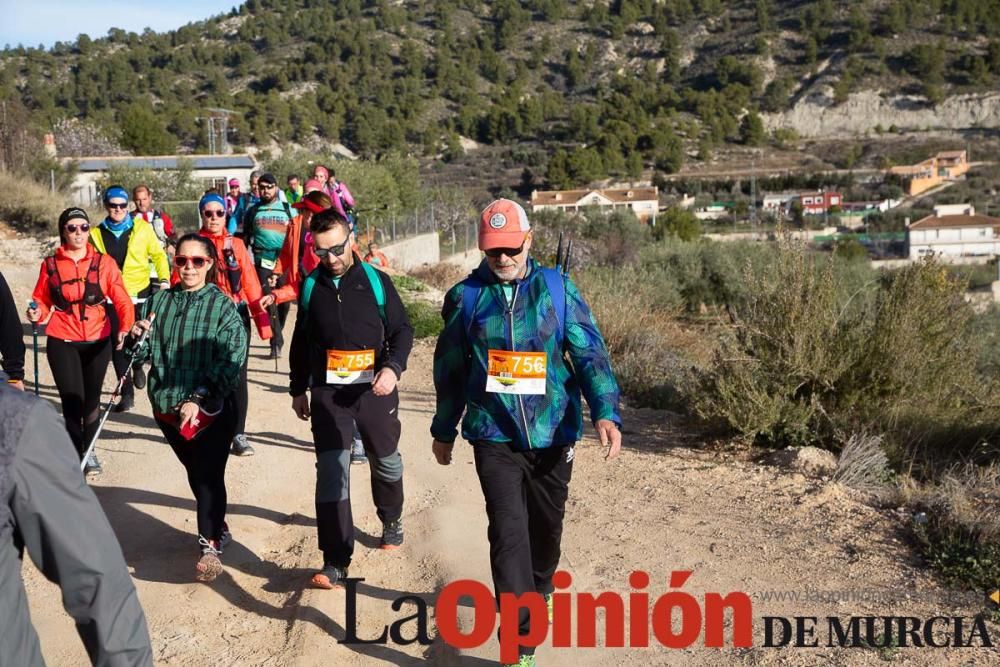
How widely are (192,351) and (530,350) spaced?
198cm

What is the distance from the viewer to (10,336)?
5.65 m

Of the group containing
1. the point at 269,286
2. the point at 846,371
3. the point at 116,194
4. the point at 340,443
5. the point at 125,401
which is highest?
the point at 116,194

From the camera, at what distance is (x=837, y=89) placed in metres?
97.1

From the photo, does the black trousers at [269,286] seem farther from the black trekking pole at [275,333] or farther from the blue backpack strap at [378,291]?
the blue backpack strap at [378,291]

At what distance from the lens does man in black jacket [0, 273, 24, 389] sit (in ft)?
18.3

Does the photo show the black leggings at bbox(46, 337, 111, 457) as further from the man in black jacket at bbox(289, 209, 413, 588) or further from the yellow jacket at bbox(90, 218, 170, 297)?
the man in black jacket at bbox(289, 209, 413, 588)

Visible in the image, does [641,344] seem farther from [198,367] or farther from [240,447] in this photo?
[198,367]

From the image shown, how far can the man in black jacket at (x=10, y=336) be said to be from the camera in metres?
5.59

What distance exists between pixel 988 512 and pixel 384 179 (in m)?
32.1

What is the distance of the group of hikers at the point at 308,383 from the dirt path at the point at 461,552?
0.25m

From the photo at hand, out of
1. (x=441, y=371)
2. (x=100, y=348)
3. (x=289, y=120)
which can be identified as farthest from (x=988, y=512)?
(x=289, y=120)

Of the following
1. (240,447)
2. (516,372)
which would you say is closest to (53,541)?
(516,372)

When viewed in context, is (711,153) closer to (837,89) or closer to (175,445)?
(837,89)

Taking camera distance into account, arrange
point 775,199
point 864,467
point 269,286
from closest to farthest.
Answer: point 864,467
point 269,286
point 775,199
